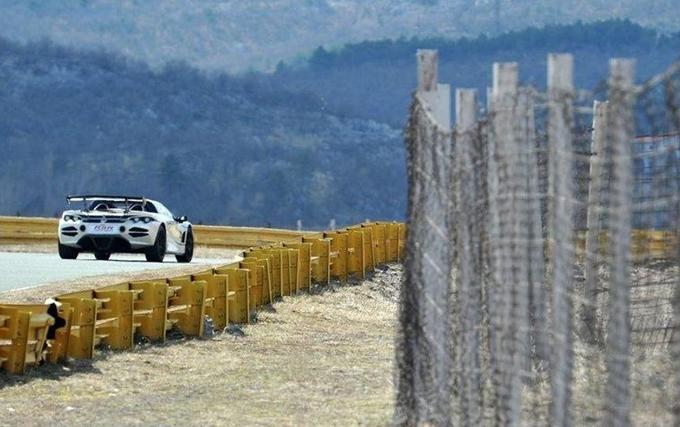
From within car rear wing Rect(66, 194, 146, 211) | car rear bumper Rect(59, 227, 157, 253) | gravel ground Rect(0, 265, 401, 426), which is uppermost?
car rear wing Rect(66, 194, 146, 211)

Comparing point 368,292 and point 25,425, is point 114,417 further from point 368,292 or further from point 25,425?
point 368,292

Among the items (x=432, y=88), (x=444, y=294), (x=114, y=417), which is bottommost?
(x=114, y=417)

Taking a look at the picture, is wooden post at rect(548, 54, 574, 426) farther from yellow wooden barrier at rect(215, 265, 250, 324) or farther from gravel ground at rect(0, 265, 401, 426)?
yellow wooden barrier at rect(215, 265, 250, 324)

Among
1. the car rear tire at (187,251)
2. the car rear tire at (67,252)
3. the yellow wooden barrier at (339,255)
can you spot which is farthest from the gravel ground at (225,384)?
the car rear tire at (187,251)

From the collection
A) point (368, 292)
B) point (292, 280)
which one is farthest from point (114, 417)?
point (368, 292)

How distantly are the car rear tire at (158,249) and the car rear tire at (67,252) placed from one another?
4.07ft

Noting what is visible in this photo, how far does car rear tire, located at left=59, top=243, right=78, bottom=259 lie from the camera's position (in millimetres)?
35625

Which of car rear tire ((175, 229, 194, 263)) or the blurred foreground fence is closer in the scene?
the blurred foreground fence

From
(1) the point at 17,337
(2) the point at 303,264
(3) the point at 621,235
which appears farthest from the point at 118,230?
(3) the point at 621,235

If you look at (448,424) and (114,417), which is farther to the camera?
(114,417)

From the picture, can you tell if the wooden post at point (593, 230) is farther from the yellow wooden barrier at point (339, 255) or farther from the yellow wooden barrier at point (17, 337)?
the yellow wooden barrier at point (339, 255)

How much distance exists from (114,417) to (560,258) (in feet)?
18.0

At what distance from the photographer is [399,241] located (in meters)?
39.3

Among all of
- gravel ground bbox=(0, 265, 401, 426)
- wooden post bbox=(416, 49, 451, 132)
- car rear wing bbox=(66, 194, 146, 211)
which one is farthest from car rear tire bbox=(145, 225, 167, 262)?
wooden post bbox=(416, 49, 451, 132)
